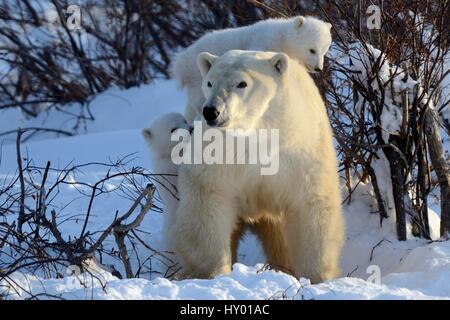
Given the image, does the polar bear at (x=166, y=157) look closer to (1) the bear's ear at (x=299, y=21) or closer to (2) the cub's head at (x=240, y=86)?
(2) the cub's head at (x=240, y=86)

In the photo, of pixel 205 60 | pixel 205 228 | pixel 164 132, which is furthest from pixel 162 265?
pixel 205 60

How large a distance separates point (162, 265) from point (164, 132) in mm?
791

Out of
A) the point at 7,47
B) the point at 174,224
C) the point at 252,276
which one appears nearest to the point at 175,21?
the point at 7,47

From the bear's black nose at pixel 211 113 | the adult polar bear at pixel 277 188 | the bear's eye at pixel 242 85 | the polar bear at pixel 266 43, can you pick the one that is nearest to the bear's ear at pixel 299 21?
the polar bear at pixel 266 43

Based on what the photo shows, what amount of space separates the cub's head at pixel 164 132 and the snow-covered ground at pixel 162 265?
66cm

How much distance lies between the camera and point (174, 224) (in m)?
4.93

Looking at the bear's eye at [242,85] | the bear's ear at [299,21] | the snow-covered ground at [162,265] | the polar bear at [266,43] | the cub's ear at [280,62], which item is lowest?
the snow-covered ground at [162,265]

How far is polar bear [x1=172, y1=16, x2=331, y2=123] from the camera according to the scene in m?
5.92

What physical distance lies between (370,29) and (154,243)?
6.20 ft

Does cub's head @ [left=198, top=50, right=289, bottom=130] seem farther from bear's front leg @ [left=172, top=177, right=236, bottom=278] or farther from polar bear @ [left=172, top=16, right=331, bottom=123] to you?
polar bear @ [left=172, top=16, right=331, bottom=123]

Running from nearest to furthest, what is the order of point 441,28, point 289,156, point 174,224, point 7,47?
point 289,156 < point 174,224 < point 441,28 < point 7,47

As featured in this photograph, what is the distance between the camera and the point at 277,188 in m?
4.54

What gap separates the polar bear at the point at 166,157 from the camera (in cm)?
518

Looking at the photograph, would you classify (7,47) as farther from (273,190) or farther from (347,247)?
(273,190)
